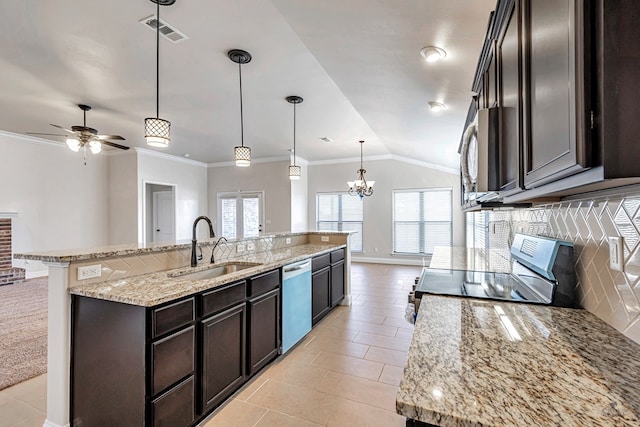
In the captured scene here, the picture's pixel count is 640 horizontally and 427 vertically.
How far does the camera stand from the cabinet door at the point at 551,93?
624 mm

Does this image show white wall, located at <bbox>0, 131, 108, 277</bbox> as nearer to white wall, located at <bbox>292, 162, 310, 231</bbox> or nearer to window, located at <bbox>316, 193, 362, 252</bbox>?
white wall, located at <bbox>292, 162, 310, 231</bbox>

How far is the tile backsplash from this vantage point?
969 mm

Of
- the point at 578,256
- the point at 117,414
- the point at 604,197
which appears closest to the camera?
the point at 604,197

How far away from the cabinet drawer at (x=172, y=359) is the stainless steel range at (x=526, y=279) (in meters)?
1.34

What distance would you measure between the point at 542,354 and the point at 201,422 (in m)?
1.98

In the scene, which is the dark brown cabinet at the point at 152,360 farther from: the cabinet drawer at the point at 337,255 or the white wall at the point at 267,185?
the white wall at the point at 267,185

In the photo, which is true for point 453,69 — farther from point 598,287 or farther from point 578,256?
point 598,287

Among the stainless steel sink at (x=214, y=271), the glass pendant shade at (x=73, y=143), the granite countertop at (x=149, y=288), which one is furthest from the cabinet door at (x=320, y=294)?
the glass pendant shade at (x=73, y=143)

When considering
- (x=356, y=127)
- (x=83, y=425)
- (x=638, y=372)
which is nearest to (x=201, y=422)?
(x=83, y=425)

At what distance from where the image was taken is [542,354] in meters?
0.92

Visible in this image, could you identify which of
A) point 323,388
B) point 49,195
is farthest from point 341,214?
point 49,195

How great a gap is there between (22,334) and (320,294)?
3257 mm

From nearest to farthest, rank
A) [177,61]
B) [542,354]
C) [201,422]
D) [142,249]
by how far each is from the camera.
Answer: [542,354]
[201,422]
[142,249]
[177,61]

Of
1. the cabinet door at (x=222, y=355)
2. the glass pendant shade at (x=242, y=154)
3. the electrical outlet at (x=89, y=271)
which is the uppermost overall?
the glass pendant shade at (x=242, y=154)
